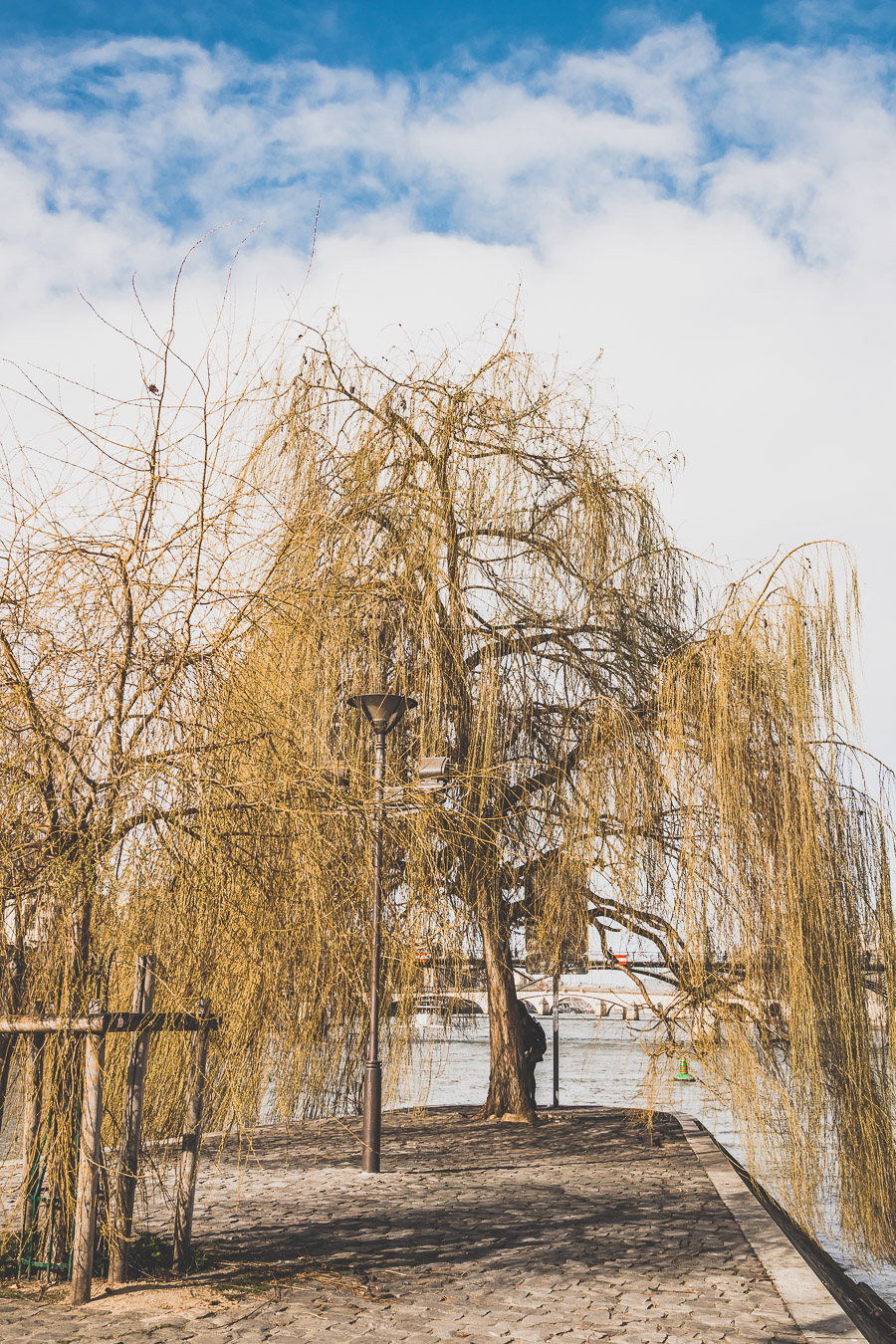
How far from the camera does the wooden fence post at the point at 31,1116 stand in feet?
17.0

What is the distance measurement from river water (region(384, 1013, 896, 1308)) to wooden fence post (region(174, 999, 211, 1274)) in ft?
12.5

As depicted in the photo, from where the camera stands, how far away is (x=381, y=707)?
9.30m

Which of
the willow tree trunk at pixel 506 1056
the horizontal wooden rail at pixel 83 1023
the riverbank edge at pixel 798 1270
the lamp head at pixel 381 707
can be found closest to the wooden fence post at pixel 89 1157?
the horizontal wooden rail at pixel 83 1023

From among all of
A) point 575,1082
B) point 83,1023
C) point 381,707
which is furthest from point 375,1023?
point 575,1082

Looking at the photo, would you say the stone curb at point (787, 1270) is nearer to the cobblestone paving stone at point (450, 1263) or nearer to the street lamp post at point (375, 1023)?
the cobblestone paving stone at point (450, 1263)

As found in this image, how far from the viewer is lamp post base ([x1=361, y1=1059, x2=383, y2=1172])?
9.52 metres

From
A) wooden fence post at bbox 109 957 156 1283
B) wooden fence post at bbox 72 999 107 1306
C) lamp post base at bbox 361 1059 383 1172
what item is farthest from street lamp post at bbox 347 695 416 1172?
wooden fence post at bbox 72 999 107 1306

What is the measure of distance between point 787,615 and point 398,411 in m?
4.47

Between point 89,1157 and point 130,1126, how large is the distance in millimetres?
214

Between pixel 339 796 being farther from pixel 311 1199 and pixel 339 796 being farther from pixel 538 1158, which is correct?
pixel 538 1158

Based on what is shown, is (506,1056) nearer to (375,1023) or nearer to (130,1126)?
(375,1023)

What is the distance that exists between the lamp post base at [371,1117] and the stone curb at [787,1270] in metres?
2.88

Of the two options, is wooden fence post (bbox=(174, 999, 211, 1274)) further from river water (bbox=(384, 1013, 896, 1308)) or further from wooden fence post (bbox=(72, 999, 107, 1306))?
river water (bbox=(384, 1013, 896, 1308))

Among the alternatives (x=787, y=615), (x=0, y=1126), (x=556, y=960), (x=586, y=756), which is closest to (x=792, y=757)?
(x=787, y=615)
